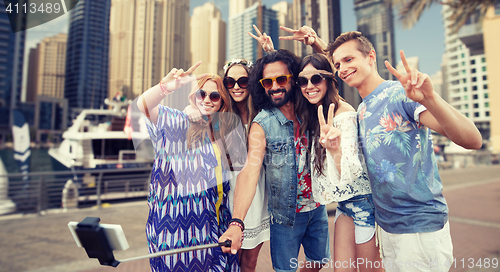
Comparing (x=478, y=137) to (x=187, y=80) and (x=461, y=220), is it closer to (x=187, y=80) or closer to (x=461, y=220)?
(x=187, y=80)

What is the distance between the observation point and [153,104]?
1.61m

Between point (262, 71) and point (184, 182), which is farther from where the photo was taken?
point (262, 71)

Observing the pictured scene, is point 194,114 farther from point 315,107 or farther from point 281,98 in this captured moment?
point 315,107

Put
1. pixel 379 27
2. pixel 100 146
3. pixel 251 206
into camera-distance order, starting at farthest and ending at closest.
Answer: pixel 100 146 < pixel 379 27 < pixel 251 206

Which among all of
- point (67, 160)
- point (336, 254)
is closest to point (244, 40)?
point (336, 254)

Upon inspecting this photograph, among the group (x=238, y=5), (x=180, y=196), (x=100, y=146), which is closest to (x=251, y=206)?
(x=180, y=196)

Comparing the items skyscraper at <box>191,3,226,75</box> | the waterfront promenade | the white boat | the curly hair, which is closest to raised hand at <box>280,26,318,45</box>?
the curly hair

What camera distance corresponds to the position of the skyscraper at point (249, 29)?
2.38 m

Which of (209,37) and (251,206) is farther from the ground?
(209,37)

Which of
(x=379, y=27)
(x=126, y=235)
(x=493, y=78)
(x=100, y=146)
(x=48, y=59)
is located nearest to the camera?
(x=379, y=27)

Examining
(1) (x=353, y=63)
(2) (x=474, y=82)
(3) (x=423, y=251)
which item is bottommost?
(3) (x=423, y=251)

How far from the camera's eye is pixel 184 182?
1.71 m

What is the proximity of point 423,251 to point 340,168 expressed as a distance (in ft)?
1.99

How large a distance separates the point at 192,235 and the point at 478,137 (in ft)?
5.46
